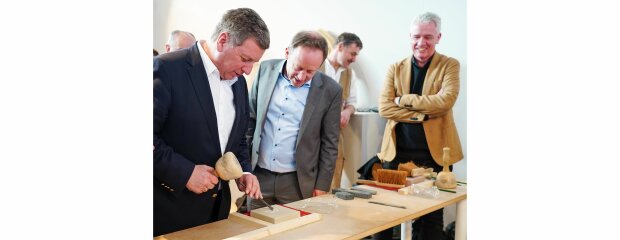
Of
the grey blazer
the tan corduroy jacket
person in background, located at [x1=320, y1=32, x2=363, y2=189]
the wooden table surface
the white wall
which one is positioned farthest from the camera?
the white wall

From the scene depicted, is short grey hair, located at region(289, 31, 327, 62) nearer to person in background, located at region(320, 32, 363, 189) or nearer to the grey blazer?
the grey blazer

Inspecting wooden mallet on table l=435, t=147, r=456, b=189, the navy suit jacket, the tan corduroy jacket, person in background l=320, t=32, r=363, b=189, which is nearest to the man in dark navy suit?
the navy suit jacket

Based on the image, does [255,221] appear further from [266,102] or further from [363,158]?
[363,158]

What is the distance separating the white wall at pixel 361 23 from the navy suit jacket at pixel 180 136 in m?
2.61

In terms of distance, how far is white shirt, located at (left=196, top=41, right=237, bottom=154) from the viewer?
1844 millimetres

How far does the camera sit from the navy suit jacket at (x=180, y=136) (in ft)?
5.34

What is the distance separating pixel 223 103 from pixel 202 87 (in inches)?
6.6

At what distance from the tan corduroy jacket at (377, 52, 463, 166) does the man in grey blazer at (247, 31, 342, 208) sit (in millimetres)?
645

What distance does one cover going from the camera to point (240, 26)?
180 centimetres

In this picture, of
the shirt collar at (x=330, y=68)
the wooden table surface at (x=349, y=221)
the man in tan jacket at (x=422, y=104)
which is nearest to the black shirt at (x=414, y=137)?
the man in tan jacket at (x=422, y=104)
